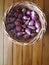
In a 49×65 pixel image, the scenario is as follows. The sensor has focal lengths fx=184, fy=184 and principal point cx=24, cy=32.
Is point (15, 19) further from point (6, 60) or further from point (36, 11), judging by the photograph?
point (6, 60)

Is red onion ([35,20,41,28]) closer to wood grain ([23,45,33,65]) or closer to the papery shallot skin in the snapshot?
the papery shallot skin

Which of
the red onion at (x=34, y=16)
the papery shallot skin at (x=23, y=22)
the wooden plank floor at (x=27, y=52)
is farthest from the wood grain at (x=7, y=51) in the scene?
the red onion at (x=34, y=16)


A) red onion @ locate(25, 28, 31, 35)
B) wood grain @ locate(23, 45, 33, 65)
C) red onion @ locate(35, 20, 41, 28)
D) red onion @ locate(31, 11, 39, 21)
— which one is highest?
red onion @ locate(31, 11, 39, 21)

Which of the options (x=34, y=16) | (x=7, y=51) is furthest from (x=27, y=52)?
(x=34, y=16)

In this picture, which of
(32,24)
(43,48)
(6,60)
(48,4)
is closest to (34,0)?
(48,4)

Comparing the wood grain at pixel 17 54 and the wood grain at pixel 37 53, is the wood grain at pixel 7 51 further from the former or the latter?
the wood grain at pixel 37 53

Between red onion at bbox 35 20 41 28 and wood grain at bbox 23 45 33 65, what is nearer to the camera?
red onion at bbox 35 20 41 28

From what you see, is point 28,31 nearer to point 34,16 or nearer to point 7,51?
point 34,16

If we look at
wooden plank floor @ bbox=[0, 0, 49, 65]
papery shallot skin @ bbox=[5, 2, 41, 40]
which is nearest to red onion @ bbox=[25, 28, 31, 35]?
papery shallot skin @ bbox=[5, 2, 41, 40]
